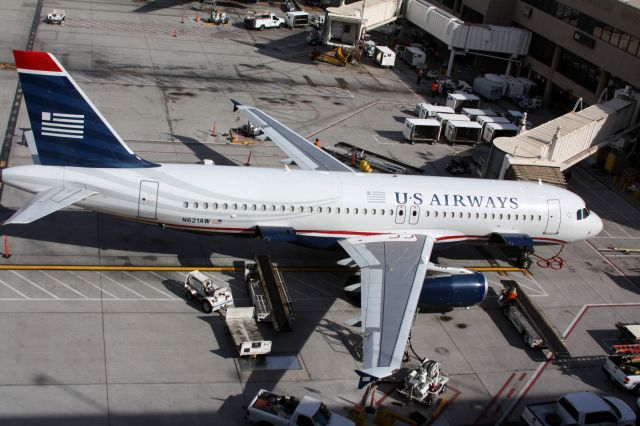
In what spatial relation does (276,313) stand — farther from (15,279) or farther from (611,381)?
(611,381)

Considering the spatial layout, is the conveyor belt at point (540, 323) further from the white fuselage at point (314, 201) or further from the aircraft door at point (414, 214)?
the aircraft door at point (414, 214)

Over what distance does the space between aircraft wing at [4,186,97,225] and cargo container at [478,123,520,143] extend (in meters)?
41.1

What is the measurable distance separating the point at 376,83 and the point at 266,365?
54162 millimetres

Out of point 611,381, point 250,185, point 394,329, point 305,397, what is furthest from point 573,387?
point 250,185

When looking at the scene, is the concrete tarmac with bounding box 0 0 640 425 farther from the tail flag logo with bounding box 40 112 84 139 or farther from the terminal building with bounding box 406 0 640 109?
the terminal building with bounding box 406 0 640 109

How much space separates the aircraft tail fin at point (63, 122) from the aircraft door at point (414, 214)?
50.0 feet

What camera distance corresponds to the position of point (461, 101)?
76.1m

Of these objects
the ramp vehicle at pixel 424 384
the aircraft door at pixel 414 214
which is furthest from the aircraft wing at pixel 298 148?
the ramp vehicle at pixel 424 384

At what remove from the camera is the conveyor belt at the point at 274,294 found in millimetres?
37344

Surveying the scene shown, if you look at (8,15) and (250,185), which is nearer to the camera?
(250,185)

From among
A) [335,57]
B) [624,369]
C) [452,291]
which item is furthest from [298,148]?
[335,57]

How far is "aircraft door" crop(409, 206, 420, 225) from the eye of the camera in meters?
43.0

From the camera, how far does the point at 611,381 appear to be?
37.6 metres

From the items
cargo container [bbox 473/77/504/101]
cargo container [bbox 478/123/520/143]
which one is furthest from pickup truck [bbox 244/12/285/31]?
cargo container [bbox 478/123/520/143]
